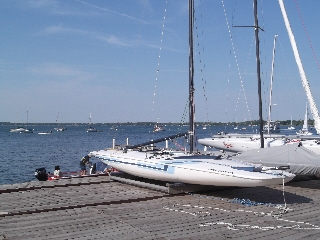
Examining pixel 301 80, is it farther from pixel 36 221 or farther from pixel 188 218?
pixel 36 221

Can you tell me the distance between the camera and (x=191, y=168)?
10.5 meters

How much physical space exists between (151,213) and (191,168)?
2481mm

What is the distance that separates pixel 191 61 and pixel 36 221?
9.00 metres

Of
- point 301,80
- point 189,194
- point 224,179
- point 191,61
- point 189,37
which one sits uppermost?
point 189,37

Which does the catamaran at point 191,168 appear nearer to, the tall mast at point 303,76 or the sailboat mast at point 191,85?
the sailboat mast at point 191,85

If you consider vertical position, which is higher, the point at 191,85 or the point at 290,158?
the point at 191,85

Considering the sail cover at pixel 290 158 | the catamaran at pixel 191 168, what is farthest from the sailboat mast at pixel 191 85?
the sail cover at pixel 290 158

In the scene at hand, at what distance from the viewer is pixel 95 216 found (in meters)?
8.30

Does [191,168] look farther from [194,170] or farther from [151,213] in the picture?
[151,213]

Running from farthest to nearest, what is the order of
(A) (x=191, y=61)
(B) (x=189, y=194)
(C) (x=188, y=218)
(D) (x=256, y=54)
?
(D) (x=256, y=54) < (A) (x=191, y=61) < (B) (x=189, y=194) < (C) (x=188, y=218)

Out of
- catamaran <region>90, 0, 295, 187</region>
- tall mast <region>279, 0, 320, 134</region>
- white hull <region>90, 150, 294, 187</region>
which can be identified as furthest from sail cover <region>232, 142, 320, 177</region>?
white hull <region>90, 150, 294, 187</region>

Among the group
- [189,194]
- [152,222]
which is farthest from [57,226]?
[189,194]

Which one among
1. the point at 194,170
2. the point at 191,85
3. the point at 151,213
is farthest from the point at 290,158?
the point at 151,213

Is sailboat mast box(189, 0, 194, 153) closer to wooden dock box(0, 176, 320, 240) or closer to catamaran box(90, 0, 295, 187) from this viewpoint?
catamaran box(90, 0, 295, 187)
